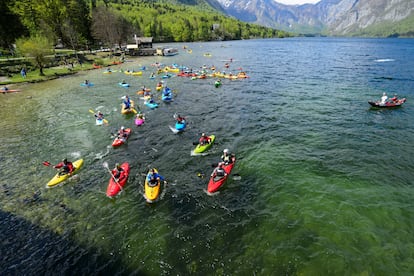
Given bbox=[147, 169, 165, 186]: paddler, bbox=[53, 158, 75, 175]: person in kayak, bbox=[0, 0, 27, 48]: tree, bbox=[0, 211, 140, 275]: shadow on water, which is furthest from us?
bbox=[0, 0, 27, 48]: tree

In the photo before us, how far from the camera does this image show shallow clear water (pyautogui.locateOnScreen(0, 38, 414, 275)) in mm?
13969

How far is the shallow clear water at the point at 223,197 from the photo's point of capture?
45.8 feet

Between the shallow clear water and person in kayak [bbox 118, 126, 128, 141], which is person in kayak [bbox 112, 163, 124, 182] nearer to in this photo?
the shallow clear water

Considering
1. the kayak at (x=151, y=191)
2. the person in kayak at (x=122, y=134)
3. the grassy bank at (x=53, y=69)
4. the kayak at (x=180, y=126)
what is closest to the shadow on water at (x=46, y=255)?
the kayak at (x=151, y=191)

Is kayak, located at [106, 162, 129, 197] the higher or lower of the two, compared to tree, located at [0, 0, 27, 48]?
lower

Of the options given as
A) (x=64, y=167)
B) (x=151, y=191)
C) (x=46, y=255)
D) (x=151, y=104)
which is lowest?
(x=46, y=255)

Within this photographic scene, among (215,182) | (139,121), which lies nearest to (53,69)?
(139,121)

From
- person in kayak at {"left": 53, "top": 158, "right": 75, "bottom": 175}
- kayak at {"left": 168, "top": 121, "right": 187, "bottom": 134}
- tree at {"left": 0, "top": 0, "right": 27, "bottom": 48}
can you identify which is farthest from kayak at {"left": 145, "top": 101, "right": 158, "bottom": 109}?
tree at {"left": 0, "top": 0, "right": 27, "bottom": 48}

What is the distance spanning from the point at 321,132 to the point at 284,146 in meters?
6.63

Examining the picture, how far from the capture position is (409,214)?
55.4ft

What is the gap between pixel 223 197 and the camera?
18.9 metres

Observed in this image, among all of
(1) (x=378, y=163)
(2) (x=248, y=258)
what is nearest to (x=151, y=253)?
(2) (x=248, y=258)

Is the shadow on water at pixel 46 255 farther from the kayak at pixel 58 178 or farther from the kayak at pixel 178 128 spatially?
the kayak at pixel 178 128

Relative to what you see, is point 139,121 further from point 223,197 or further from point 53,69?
point 53,69
